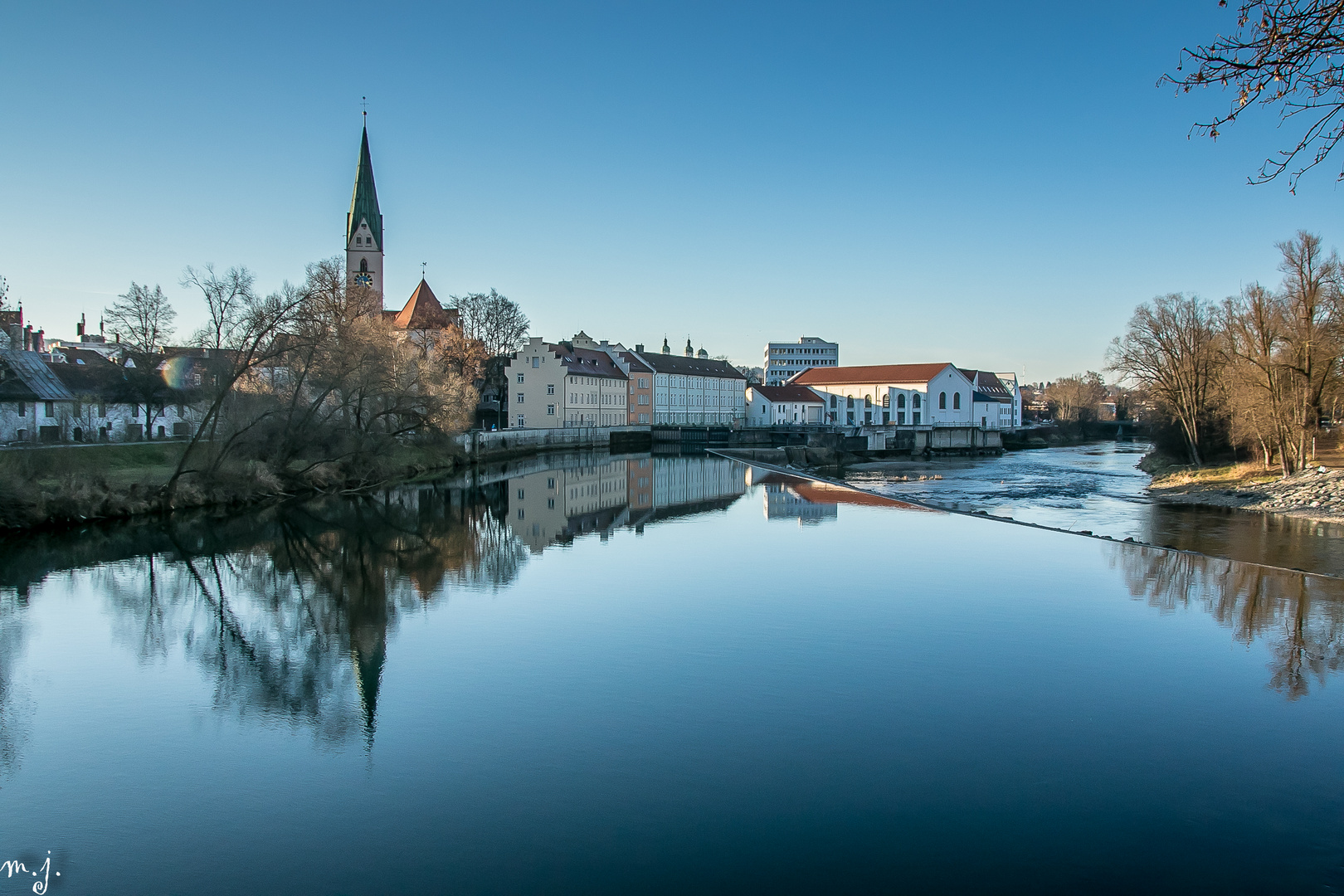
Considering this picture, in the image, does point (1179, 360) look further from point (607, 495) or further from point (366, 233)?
point (366, 233)

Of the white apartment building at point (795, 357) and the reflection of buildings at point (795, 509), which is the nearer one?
the reflection of buildings at point (795, 509)

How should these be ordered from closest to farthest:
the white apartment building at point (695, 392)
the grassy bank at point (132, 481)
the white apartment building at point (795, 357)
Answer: the grassy bank at point (132, 481), the white apartment building at point (695, 392), the white apartment building at point (795, 357)

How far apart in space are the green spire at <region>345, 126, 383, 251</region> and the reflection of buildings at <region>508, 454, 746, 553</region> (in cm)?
2777

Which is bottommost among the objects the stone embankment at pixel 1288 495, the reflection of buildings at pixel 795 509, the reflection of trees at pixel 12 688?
the reflection of trees at pixel 12 688

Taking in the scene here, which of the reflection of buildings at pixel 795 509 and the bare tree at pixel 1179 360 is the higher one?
the bare tree at pixel 1179 360

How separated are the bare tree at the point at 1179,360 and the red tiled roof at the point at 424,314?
44175mm

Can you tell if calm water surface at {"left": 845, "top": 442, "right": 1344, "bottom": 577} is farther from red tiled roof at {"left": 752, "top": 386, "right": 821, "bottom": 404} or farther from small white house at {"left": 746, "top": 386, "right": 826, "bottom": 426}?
red tiled roof at {"left": 752, "top": 386, "right": 821, "bottom": 404}

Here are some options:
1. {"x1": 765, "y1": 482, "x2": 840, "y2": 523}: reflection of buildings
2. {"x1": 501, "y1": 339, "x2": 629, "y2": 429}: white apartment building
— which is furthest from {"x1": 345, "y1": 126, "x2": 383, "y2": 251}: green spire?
{"x1": 765, "y1": 482, "x2": 840, "y2": 523}: reflection of buildings

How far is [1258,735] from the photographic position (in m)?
9.05

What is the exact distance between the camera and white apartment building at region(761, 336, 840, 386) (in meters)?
142

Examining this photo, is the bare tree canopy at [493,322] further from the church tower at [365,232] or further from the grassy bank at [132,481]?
the grassy bank at [132,481]

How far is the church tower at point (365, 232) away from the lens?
69.4 meters

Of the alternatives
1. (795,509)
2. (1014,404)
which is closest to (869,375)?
(1014,404)

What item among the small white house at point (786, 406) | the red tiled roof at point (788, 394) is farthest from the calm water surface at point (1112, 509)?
→ the red tiled roof at point (788, 394)
